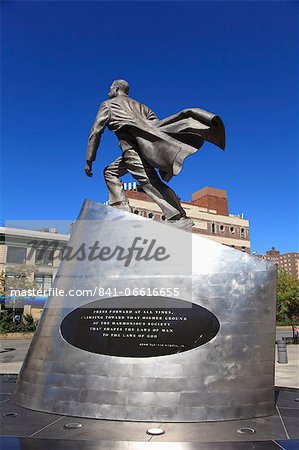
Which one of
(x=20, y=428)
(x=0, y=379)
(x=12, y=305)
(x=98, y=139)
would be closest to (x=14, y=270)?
(x=12, y=305)

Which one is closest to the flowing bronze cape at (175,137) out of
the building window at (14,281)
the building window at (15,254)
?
the building window at (14,281)

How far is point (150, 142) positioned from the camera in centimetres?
870

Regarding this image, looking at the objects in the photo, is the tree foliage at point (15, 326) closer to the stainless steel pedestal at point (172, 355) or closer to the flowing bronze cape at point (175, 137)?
the stainless steel pedestal at point (172, 355)

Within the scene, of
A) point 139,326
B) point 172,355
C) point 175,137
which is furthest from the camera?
point 175,137

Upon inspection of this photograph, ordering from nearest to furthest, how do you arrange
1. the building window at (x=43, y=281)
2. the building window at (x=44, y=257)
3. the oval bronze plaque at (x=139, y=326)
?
Answer: the oval bronze plaque at (x=139, y=326) < the building window at (x=43, y=281) < the building window at (x=44, y=257)

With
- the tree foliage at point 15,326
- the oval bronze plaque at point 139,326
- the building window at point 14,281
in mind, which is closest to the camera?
the oval bronze plaque at point 139,326

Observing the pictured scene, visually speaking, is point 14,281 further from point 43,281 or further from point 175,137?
point 175,137

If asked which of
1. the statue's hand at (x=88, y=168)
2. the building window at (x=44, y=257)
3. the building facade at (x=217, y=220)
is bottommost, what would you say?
the statue's hand at (x=88, y=168)

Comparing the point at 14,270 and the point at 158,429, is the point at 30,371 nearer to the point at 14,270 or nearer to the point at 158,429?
the point at 158,429

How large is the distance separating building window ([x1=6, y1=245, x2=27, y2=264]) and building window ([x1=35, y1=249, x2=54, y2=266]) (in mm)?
1706

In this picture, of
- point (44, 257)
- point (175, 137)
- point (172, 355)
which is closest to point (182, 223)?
point (175, 137)

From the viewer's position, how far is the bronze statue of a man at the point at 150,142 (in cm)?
841

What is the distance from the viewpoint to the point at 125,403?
5.93m

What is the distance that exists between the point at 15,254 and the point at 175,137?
132 feet
